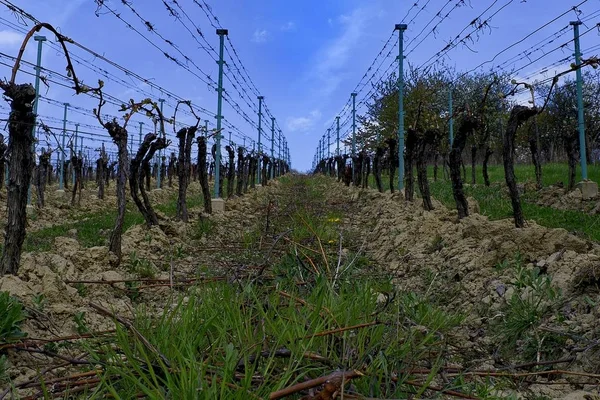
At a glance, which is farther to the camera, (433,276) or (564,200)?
(564,200)

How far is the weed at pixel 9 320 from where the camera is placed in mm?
2533

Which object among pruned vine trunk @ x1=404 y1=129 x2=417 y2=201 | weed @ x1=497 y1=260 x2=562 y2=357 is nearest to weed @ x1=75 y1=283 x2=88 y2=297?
weed @ x1=497 y1=260 x2=562 y2=357

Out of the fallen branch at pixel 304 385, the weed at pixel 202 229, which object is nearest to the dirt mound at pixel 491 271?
the fallen branch at pixel 304 385

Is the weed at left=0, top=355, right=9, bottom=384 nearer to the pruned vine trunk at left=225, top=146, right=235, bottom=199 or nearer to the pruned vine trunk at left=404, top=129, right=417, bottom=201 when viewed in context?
the pruned vine trunk at left=404, top=129, right=417, bottom=201

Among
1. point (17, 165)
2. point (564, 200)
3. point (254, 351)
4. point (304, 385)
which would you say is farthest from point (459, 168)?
point (304, 385)

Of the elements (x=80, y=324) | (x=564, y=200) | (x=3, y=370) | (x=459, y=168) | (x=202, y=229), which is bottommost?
(x=3, y=370)

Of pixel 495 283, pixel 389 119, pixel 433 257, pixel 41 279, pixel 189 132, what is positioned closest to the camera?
pixel 495 283

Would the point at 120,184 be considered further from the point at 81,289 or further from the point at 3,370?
the point at 3,370

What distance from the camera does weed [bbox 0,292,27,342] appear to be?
2533mm

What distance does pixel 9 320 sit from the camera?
259 centimetres

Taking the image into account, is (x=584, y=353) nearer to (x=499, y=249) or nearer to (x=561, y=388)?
(x=561, y=388)

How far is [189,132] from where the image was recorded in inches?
458

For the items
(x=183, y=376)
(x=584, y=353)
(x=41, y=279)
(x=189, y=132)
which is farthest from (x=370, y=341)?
(x=189, y=132)

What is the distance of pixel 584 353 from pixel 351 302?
1317 mm
